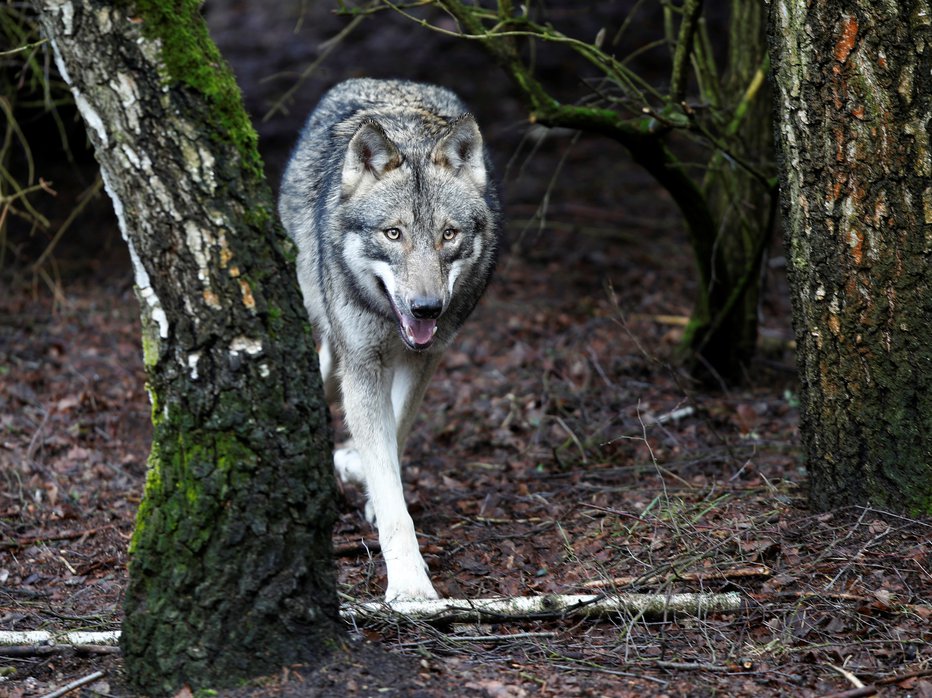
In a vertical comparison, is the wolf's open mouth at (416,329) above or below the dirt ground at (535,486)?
above

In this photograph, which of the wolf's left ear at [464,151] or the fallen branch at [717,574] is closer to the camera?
the fallen branch at [717,574]

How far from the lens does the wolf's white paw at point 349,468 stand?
6238 mm

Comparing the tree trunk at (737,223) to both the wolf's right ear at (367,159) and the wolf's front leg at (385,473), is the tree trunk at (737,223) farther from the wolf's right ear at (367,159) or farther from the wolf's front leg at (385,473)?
the wolf's front leg at (385,473)

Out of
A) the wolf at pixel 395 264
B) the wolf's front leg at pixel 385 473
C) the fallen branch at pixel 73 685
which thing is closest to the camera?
the fallen branch at pixel 73 685

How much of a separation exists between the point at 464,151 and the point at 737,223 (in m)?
3.01

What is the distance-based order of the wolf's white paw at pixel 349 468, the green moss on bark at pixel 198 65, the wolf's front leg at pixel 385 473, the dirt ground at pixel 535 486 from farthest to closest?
1. the wolf's white paw at pixel 349 468
2. the wolf's front leg at pixel 385 473
3. the dirt ground at pixel 535 486
4. the green moss on bark at pixel 198 65

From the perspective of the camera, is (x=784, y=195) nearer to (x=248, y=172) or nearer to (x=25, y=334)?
(x=248, y=172)

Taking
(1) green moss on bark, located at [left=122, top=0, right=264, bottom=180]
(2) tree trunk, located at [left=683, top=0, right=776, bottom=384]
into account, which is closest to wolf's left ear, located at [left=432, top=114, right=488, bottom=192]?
(1) green moss on bark, located at [left=122, top=0, right=264, bottom=180]

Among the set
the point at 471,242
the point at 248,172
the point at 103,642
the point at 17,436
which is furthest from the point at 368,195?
the point at 17,436

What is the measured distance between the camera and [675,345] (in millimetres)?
8727

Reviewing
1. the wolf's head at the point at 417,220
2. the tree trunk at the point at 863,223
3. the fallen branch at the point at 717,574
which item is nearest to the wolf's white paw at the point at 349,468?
the wolf's head at the point at 417,220

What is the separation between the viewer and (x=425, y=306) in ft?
16.2

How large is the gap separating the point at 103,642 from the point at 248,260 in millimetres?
1661

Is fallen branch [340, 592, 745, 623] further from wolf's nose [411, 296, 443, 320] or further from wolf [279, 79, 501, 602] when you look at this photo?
wolf's nose [411, 296, 443, 320]
